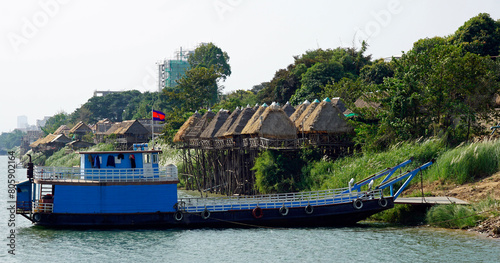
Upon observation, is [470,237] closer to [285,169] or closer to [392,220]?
[392,220]

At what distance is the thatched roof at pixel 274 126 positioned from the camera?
4478 cm

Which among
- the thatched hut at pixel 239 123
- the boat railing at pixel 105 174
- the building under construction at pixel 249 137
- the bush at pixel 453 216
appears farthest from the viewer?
the thatched hut at pixel 239 123

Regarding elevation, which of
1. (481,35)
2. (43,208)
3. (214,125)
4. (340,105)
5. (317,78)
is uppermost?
(481,35)

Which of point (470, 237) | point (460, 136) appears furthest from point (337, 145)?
Result: point (470, 237)

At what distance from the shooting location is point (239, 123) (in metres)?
49.6

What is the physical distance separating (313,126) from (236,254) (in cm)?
1924

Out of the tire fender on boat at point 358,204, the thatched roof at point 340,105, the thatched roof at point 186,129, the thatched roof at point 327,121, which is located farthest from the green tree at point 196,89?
the tire fender on boat at point 358,204

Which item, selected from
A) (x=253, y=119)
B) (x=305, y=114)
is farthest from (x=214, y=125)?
(x=305, y=114)

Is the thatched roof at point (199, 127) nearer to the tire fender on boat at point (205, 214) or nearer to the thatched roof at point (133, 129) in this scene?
the tire fender on boat at point (205, 214)

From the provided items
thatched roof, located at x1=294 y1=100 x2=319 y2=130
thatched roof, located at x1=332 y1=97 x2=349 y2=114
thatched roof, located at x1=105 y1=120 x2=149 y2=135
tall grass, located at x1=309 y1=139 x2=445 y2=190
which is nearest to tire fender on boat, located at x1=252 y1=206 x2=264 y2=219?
tall grass, located at x1=309 y1=139 x2=445 y2=190

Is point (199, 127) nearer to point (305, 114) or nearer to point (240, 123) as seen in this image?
point (240, 123)

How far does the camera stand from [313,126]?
43.8 metres

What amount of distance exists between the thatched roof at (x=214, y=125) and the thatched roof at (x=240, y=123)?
2.76 m

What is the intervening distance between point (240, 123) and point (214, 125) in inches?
175
